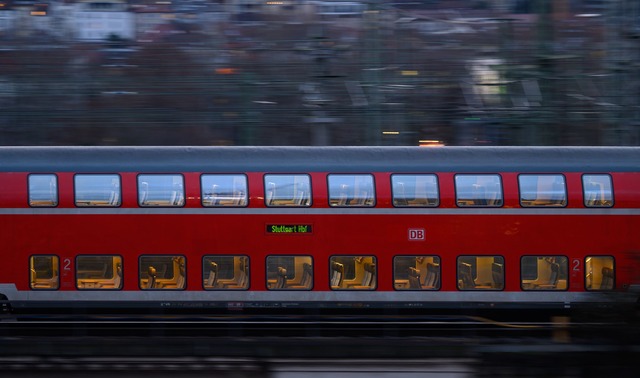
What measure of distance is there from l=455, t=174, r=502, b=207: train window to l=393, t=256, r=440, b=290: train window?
3.57ft

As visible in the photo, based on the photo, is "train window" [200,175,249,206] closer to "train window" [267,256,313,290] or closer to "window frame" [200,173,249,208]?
"window frame" [200,173,249,208]

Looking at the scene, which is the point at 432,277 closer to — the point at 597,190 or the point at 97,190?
the point at 597,190

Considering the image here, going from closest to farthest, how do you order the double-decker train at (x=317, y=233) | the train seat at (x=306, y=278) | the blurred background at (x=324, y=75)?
the double-decker train at (x=317, y=233)
the train seat at (x=306, y=278)
the blurred background at (x=324, y=75)

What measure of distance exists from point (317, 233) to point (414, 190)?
67.3 inches

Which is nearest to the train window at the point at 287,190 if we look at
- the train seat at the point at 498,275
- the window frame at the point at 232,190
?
the window frame at the point at 232,190

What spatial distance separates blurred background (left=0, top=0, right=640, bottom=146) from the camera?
18.3 meters

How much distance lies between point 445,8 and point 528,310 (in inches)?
407

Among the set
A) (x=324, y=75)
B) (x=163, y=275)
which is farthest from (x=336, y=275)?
(x=324, y=75)

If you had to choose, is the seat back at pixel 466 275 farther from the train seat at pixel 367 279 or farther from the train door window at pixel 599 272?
the train door window at pixel 599 272

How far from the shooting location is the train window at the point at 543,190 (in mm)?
13086

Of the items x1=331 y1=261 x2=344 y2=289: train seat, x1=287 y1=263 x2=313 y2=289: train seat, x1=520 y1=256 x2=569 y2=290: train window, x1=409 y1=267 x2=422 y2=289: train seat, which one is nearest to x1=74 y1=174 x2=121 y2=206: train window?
x1=287 y1=263 x2=313 y2=289: train seat

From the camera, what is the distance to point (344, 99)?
63.6ft

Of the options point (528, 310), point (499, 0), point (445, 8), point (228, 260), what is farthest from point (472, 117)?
point (228, 260)

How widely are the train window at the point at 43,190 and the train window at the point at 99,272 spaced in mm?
1061
